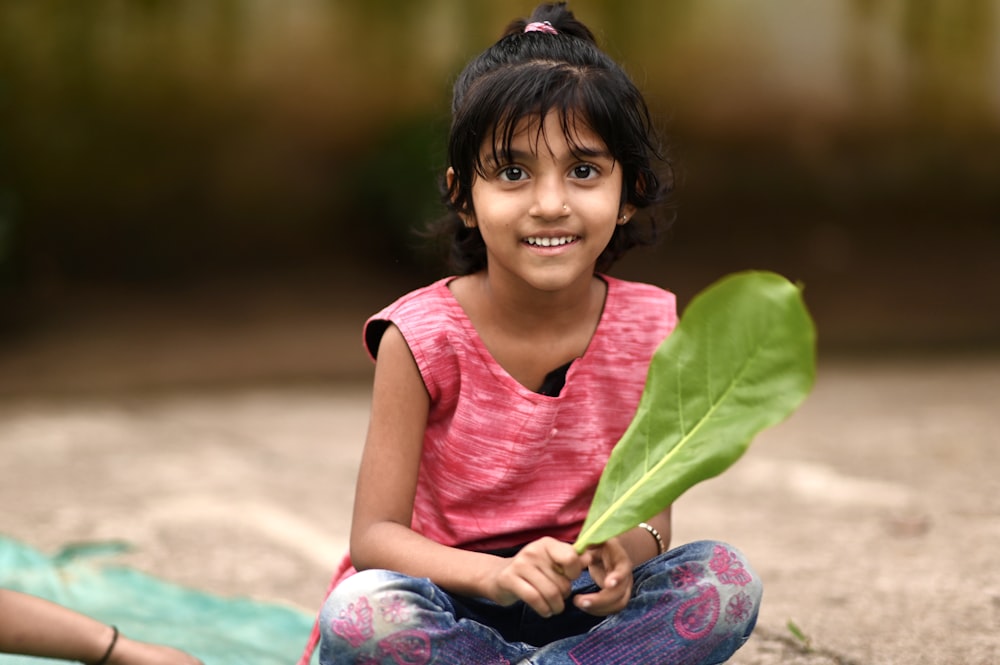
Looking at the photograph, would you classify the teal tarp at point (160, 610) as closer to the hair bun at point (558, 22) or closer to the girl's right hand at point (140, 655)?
the girl's right hand at point (140, 655)

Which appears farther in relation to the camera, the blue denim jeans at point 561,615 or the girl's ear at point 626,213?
the girl's ear at point 626,213

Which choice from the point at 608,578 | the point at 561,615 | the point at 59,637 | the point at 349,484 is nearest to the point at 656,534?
the point at 561,615

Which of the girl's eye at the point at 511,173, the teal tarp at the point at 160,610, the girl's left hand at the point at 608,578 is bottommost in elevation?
the teal tarp at the point at 160,610

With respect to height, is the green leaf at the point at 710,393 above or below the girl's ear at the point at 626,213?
below

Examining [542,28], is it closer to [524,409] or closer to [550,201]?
[550,201]

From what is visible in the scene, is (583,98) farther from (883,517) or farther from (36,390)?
(36,390)

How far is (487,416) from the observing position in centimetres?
155

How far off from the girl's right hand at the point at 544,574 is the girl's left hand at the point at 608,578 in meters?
0.05

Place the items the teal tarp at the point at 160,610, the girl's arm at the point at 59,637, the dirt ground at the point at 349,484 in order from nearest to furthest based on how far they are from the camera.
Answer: the girl's arm at the point at 59,637
the teal tarp at the point at 160,610
the dirt ground at the point at 349,484

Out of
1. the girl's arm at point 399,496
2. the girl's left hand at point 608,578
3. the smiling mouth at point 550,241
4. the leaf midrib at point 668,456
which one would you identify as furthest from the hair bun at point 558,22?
the girl's left hand at point 608,578

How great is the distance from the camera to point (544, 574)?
128 centimetres

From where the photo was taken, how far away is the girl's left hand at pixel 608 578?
1338 millimetres

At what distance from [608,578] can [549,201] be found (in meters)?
0.41

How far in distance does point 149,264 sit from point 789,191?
108 inches
